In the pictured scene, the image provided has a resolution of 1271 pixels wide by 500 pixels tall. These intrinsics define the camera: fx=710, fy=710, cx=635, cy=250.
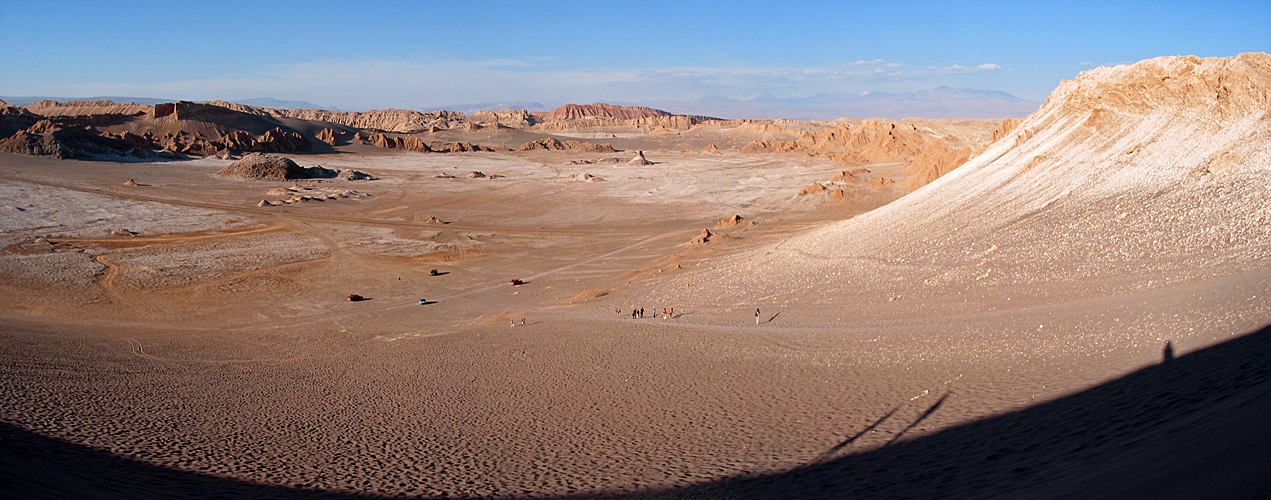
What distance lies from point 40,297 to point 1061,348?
72.0ft

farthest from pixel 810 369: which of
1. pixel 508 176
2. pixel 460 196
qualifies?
pixel 508 176

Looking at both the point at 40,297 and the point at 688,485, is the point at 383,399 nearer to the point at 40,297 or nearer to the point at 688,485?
the point at 688,485

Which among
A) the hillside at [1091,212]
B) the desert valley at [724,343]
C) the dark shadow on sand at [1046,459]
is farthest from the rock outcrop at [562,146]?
the dark shadow on sand at [1046,459]

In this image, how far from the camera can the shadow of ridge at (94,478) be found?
6.15m

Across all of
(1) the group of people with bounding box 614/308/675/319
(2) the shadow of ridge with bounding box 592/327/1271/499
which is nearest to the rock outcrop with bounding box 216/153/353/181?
(1) the group of people with bounding box 614/308/675/319

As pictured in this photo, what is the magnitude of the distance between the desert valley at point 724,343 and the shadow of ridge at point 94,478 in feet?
0.14

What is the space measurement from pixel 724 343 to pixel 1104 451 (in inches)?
261

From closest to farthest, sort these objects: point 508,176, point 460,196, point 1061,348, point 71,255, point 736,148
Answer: point 1061,348, point 71,255, point 460,196, point 508,176, point 736,148

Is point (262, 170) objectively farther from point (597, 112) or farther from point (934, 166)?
point (597, 112)

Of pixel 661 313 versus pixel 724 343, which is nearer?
pixel 724 343

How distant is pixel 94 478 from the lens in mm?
6762

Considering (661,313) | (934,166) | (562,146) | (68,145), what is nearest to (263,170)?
(68,145)

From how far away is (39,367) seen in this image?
10633 millimetres

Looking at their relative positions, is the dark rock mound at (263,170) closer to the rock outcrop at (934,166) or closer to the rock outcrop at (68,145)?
the rock outcrop at (68,145)
